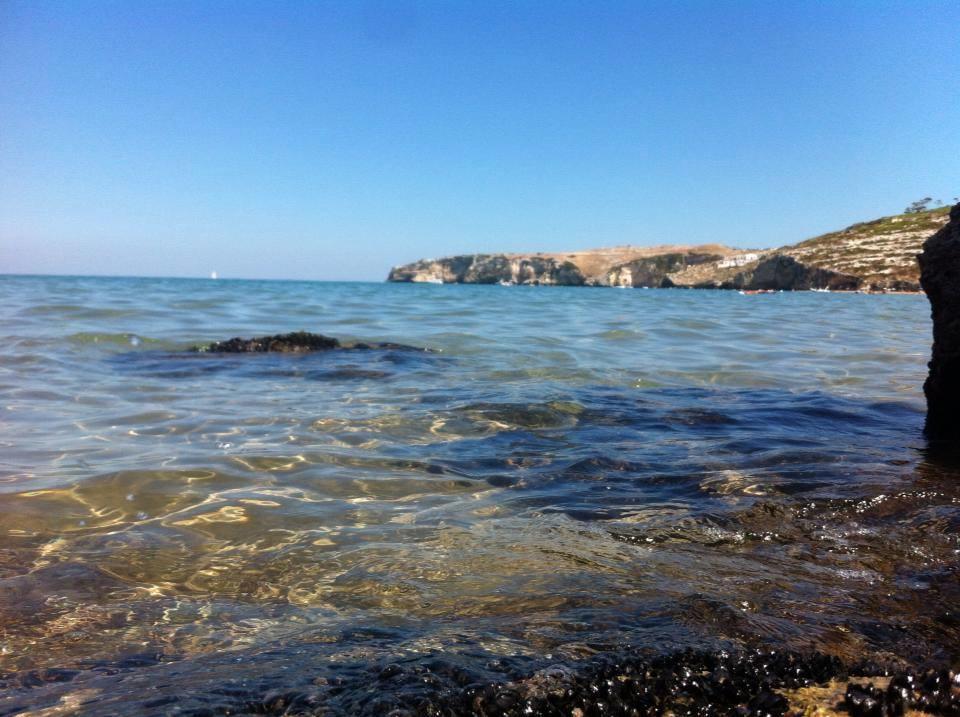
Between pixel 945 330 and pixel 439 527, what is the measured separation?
5.08 metres

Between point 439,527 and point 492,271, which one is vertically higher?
point 492,271

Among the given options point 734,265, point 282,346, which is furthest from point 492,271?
point 282,346

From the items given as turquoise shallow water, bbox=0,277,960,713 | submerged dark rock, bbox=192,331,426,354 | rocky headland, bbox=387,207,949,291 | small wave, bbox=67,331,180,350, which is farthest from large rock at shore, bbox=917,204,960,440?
rocky headland, bbox=387,207,949,291

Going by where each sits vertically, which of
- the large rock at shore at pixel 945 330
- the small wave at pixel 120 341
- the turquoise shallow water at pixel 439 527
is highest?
the large rock at shore at pixel 945 330

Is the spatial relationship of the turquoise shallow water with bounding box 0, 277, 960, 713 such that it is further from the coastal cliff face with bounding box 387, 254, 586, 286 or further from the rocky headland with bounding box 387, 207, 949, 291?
the coastal cliff face with bounding box 387, 254, 586, 286

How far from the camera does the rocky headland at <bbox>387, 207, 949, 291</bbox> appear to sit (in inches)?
2805

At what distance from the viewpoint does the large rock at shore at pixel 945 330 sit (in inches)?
221

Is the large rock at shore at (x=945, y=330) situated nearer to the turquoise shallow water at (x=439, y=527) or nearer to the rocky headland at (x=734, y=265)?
the turquoise shallow water at (x=439, y=527)

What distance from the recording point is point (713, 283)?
313 feet

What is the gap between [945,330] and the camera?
5.80m

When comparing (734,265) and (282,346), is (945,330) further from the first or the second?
(734,265)

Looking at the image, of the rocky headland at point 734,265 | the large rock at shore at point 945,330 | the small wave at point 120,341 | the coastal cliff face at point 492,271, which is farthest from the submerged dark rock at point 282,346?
the coastal cliff face at point 492,271

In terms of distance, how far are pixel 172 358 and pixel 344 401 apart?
475 cm

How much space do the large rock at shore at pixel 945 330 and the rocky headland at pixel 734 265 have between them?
2609 inches
